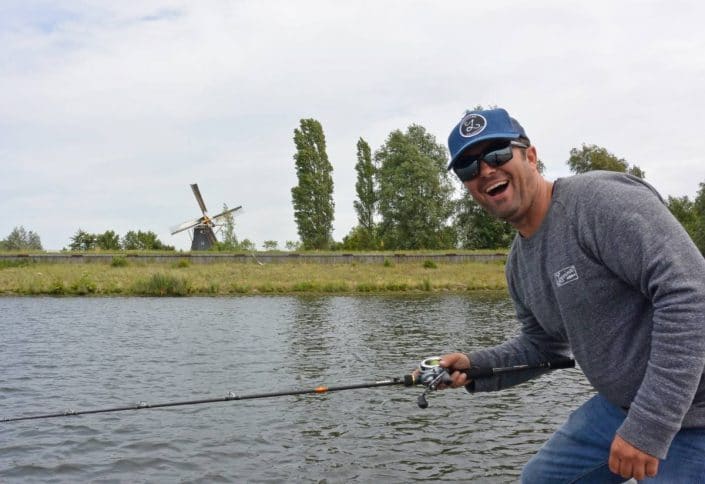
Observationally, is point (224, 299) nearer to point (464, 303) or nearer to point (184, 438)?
point (464, 303)

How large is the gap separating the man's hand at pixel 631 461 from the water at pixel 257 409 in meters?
5.52

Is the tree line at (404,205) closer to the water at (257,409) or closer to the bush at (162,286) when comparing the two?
the bush at (162,286)

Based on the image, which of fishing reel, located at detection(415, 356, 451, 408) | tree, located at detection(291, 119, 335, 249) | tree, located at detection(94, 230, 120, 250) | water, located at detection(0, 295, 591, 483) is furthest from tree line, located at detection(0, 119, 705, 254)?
fishing reel, located at detection(415, 356, 451, 408)

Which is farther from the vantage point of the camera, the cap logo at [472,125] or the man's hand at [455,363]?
the man's hand at [455,363]

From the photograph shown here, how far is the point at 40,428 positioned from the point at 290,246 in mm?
64883

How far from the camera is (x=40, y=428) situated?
11258 mm

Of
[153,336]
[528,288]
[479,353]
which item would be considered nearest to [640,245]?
[528,288]

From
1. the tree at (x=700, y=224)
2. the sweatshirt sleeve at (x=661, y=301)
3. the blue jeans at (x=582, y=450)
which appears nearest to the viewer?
the sweatshirt sleeve at (x=661, y=301)

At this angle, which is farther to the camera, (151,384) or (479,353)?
(151,384)

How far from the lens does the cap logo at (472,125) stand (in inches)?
152

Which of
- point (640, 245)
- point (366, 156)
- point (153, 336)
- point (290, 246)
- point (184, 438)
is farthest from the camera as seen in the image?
point (366, 156)

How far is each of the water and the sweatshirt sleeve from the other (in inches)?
228

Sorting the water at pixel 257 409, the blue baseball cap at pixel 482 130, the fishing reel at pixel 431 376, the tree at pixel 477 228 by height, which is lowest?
the water at pixel 257 409

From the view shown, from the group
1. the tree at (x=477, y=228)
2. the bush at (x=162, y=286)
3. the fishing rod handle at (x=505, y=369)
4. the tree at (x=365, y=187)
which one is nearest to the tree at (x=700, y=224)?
the tree at (x=477, y=228)
